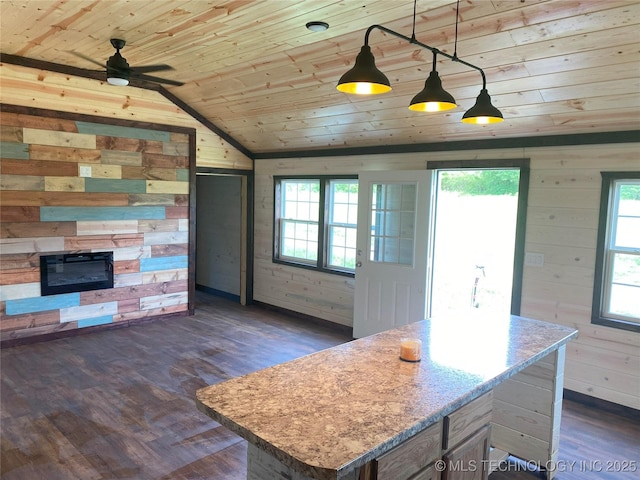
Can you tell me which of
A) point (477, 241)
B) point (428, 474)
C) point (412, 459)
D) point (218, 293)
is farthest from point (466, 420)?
point (477, 241)

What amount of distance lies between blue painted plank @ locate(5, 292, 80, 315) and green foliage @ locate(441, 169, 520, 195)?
20.4ft

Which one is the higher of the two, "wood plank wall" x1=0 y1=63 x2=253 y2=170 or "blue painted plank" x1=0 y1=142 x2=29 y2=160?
"wood plank wall" x1=0 y1=63 x2=253 y2=170

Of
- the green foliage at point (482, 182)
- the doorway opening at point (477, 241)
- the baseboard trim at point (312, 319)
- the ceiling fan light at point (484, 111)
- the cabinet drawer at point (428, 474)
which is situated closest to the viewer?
Answer: the cabinet drawer at point (428, 474)

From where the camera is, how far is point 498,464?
2836mm

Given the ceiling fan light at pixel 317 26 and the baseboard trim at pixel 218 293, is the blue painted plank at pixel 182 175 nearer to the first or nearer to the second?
the baseboard trim at pixel 218 293

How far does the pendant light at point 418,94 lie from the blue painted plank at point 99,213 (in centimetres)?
424

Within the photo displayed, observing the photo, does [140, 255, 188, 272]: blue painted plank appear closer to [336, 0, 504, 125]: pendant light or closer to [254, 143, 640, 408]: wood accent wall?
[254, 143, 640, 408]: wood accent wall

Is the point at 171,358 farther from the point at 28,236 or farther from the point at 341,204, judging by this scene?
the point at 341,204

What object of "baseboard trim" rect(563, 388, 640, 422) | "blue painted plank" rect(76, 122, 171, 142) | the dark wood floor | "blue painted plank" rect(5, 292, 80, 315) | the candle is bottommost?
the dark wood floor

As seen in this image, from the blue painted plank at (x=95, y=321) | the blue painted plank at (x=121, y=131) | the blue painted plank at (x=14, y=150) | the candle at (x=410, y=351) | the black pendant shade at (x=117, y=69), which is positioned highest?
the black pendant shade at (x=117, y=69)

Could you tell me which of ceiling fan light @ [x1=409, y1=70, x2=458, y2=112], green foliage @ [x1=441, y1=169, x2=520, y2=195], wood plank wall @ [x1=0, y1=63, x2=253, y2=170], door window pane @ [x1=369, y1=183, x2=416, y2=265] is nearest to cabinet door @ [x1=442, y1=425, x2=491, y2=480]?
ceiling fan light @ [x1=409, y1=70, x2=458, y2=112]

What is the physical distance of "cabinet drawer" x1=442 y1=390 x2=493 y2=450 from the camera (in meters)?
1.87

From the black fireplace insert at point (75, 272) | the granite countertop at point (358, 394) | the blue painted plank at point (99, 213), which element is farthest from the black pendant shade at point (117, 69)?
the granite countertop at point (358, 394)

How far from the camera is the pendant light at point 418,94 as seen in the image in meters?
1.96
